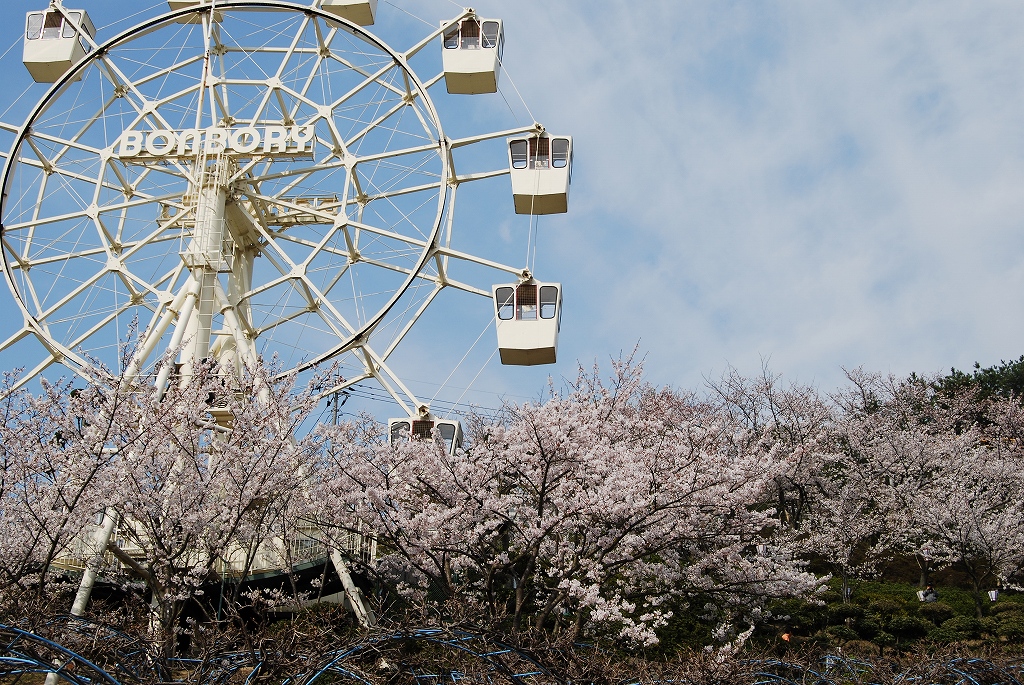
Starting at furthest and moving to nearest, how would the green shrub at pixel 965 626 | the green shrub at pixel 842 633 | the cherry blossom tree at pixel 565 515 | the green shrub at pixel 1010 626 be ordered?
the green shrub at pixel 965 626
the green shrub at pixel 1010 626
the green shrub at pixel 842 633
the cherry blossom tree at pixel 565 515

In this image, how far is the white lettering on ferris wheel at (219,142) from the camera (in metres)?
20.2

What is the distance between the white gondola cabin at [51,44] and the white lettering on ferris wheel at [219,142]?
4135 millimetres

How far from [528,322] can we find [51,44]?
523 inches

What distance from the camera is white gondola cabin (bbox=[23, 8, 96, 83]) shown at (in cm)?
2302

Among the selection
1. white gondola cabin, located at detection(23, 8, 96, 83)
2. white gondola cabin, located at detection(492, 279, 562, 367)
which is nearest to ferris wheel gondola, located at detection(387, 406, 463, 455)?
white gondola cabin, located at detection(492, 279, 562, 367)

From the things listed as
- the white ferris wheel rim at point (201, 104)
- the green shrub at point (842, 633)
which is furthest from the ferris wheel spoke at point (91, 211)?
the green shrub at point (842, 633)

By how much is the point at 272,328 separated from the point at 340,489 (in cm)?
669

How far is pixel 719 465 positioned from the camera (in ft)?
55.2

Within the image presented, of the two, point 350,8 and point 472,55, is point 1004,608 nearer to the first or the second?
point 472,55

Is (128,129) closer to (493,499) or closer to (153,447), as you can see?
(153,447)

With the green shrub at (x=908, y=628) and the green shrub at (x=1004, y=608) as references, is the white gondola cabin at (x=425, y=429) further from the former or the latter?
the green shrub at (x=1004, y=608)

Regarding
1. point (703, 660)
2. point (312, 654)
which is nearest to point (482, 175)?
point (703, 660)

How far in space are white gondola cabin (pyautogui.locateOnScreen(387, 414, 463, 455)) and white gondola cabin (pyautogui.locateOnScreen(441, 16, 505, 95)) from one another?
26.0ft

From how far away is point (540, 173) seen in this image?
825 inches
